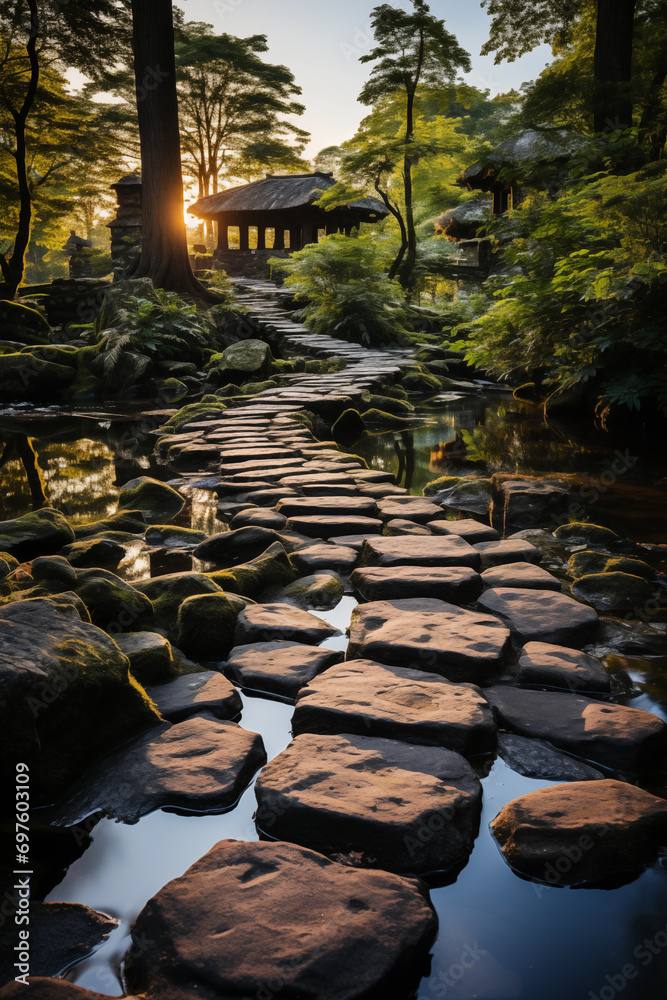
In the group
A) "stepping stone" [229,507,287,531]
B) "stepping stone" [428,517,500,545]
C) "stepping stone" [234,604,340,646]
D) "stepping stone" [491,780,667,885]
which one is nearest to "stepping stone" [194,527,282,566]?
"stepping stone" [229,507,287,531]

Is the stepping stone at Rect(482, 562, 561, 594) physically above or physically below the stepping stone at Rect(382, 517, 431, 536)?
below

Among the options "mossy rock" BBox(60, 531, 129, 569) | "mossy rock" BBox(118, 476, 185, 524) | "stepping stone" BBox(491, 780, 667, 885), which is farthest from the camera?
"mossy rock" BBox(118, 476, 185, 524)

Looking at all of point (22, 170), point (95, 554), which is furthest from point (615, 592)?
point (22, 170)

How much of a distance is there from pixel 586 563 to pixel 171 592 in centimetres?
183

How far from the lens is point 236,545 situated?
3.15 m

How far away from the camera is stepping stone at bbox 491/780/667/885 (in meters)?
1.31

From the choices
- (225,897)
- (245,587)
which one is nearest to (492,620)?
(245,587)

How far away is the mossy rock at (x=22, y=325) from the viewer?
11.9 metres

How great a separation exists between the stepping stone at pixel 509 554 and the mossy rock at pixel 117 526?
1822mm

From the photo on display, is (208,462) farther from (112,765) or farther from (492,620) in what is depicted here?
(112,765)

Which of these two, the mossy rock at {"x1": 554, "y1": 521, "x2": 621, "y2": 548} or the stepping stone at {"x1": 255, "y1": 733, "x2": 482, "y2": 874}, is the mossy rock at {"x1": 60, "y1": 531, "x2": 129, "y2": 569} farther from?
the mossy rock at {"x1": 554, "y1": 521, "x2": 621, "y2": 548}

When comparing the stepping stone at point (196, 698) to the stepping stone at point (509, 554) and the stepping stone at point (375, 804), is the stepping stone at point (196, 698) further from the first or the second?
the stepping stone at point (509, 554)

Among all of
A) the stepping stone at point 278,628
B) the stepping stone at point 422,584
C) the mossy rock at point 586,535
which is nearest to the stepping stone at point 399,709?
the stepping stone at point 278,628

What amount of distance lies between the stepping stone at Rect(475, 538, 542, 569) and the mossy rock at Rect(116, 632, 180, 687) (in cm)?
154
